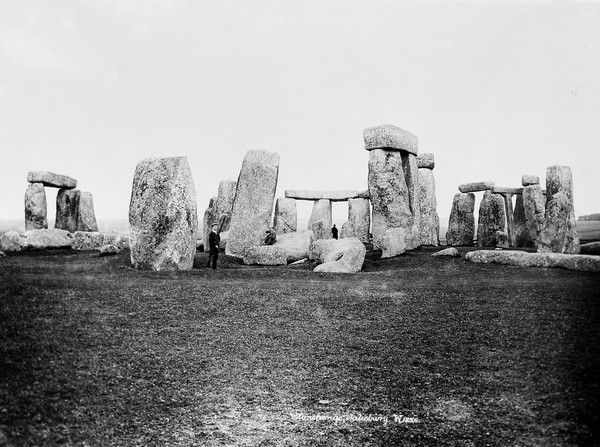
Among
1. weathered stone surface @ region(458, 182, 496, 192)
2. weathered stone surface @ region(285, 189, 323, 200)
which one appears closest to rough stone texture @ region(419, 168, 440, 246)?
weathered stone surface @ region(458, 182, 496, 192)

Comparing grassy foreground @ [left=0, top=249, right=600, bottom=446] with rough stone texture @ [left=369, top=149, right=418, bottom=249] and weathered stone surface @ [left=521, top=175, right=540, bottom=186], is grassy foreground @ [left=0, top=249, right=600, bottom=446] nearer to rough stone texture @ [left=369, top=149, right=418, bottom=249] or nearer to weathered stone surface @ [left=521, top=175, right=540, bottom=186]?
rough stone texture @ [left=369, top=149, right=418, bottom=249]

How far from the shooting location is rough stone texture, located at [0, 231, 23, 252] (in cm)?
1502

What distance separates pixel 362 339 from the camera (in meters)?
4.86

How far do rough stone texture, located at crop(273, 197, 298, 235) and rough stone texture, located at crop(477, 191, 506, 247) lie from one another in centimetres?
719

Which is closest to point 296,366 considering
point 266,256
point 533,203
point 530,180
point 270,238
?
point 266,256

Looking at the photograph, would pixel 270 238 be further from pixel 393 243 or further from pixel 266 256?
pixel 393 243

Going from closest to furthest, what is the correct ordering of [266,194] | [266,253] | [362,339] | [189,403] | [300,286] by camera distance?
1. [189,403]
2. [362,339]
3. [300,286]
4. [266,253]
5. [266,194]

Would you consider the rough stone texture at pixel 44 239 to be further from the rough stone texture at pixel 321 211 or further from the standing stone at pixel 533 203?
the standing stone at pixel 533 203

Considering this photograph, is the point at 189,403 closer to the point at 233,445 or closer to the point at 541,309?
the point at 233,445

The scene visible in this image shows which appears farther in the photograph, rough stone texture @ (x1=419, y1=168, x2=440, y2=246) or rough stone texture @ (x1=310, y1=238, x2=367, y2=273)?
rough stone texture @ (x1=419, y1=168, x2=440, y2=246)

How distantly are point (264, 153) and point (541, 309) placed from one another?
869 cm

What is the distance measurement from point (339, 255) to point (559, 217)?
518cm

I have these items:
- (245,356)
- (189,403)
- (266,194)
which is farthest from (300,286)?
(266,194)

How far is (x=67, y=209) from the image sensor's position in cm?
2112
